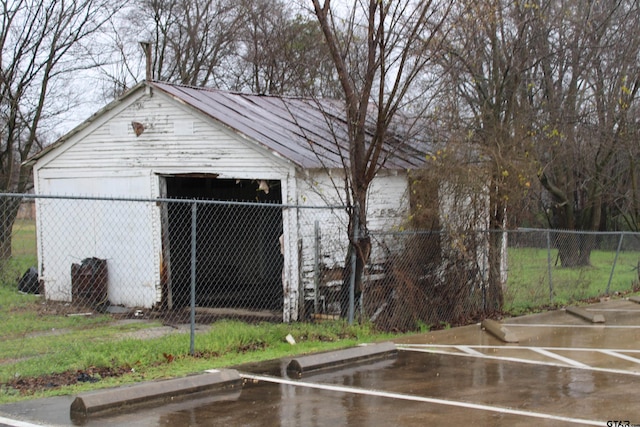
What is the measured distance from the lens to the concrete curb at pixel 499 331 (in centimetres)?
1070

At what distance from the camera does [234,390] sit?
25.3ft

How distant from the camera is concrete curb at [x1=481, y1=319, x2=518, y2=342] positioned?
35.1ft

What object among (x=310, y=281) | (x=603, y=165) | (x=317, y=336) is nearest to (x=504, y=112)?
(x=310, y=281)

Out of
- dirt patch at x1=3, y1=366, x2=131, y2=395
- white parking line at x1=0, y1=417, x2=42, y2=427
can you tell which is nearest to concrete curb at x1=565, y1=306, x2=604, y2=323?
dirt patch at x1=3, y1=366, x2=131, y2=395

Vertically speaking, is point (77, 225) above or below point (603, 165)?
below

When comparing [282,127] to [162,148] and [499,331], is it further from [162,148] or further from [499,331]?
[499,331]

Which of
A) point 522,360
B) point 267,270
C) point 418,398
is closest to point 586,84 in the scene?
point 267,270

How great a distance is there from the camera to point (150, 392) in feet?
23.6

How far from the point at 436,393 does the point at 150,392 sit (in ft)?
9.33

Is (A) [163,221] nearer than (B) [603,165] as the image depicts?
Yes

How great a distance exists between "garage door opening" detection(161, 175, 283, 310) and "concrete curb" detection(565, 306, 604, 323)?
5.64 meters

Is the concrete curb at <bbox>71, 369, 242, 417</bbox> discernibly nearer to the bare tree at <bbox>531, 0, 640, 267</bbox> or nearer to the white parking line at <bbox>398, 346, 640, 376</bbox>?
the white parking line at <bbox>398, 346, 640, 376</bbox>

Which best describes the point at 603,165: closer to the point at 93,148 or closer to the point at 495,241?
the point at 495,241

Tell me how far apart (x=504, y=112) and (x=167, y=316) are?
7153 millimetres
